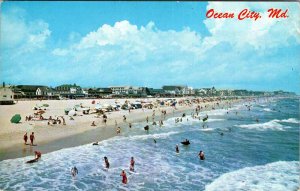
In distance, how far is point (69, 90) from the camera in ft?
408

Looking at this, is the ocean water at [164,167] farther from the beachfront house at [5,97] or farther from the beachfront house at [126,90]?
the beachfront house at [126,90]

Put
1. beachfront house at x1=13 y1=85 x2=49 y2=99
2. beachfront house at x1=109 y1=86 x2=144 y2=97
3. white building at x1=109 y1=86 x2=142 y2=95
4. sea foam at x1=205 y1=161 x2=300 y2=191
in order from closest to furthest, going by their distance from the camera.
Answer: sea foam at x1=205 y1=161 x2=300 y2=191
beachfront house at x1=13 y1=85 x2=49 y2=99
beachfront house at x1=109 y1=86 x2=144 y2=97
white building at x1=109 y1=86 x2=142 y2=95

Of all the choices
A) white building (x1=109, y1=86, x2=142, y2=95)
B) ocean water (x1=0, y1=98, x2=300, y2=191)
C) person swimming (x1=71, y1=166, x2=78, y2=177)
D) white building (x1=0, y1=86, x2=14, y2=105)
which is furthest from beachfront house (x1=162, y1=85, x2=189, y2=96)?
person swimming (x1=71, y1=166, x2=78, y2=177)

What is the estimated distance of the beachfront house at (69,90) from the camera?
119525 mm

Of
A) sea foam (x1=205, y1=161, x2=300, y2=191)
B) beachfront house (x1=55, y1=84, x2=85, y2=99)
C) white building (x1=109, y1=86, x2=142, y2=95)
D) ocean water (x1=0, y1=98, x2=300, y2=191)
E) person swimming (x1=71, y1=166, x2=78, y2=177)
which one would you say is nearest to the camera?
ocean water (x1=0, y1=98, x2=300, y2=191)

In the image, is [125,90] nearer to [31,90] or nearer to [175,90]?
[175,90]

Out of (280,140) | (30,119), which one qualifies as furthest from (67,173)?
(280,140)

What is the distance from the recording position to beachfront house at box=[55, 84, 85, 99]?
392ft

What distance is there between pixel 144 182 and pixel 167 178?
1747 millimetres

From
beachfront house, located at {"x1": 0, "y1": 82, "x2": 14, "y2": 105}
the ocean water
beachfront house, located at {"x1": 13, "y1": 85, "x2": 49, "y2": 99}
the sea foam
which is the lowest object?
the sea foam

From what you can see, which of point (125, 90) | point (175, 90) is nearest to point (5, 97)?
point (125, 90)

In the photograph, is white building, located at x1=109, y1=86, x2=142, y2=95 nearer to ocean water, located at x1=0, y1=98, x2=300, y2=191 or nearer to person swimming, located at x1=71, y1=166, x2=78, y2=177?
ocean water, located at x1=0, y1=98, x2=300, y2=191

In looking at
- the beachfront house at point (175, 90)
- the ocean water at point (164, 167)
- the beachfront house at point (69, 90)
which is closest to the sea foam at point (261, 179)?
the ocean water at point (164, 167)

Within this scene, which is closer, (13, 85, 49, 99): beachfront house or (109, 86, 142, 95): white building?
(13, 85, 49, 99): beachfront house
